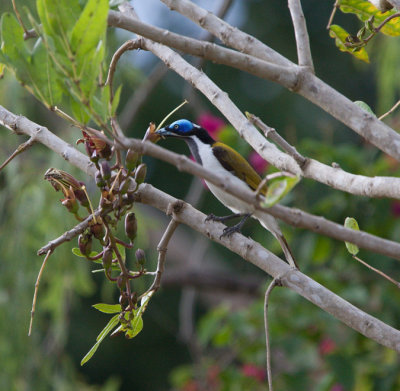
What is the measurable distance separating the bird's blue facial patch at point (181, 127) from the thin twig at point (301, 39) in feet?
4.14

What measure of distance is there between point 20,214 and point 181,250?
347 centimetres

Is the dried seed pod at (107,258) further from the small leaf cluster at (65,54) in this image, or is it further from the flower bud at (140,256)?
the small leaf cluster at (65,54)

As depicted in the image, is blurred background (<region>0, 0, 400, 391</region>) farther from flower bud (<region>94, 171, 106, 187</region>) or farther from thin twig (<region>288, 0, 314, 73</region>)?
flower bud (<region>94, 171, 106, 187</region>)

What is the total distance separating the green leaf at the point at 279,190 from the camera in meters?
0.95

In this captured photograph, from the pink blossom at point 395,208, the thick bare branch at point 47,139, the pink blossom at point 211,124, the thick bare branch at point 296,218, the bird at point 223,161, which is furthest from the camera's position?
the pink blossom at point 211,124

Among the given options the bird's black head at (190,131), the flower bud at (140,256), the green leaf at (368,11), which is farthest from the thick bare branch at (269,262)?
the bird's black head at (190,131)

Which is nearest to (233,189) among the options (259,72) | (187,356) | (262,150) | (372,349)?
(259,72)

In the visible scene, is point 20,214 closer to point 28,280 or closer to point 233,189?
point 28,280

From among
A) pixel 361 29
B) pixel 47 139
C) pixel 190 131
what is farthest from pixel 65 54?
pixel 190 131

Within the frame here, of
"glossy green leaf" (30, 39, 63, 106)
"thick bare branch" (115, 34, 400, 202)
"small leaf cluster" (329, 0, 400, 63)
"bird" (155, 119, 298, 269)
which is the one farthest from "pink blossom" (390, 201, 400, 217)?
"glossy green leaf" (30, 39, 63, 106)

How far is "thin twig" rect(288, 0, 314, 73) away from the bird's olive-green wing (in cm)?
130

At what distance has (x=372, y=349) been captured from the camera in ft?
11.3

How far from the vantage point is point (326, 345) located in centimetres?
346

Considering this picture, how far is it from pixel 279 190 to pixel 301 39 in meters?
0.49
